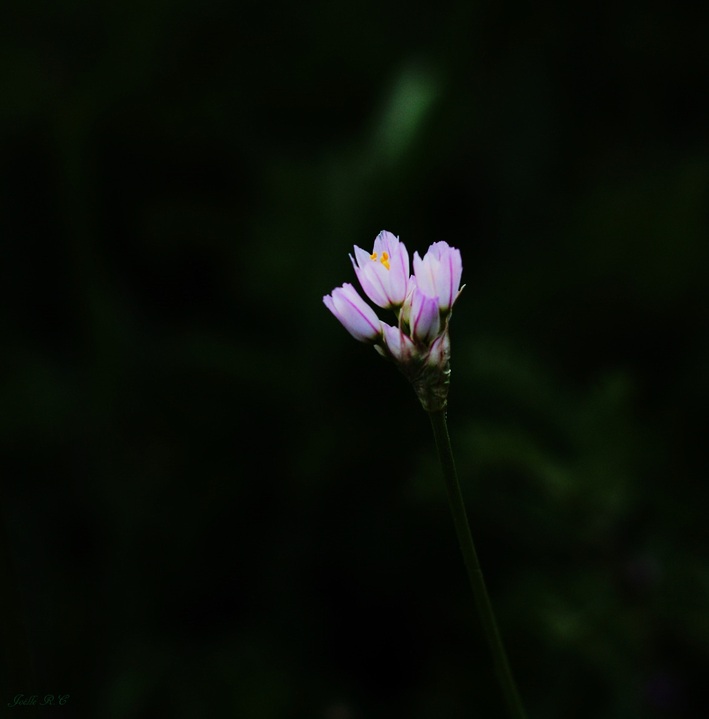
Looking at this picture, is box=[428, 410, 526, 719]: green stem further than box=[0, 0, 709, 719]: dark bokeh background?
No

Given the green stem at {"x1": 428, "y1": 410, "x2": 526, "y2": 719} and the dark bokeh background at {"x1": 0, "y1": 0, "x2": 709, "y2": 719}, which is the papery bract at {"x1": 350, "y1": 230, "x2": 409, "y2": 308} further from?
the dark bokeh background at {"x1": 0, "y1": 0, "x2": 709, "y2": 719}

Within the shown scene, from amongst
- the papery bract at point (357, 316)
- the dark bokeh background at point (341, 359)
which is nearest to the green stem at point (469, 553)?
the papery bract at point (357, 316)

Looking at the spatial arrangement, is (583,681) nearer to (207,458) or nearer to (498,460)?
(498,460)

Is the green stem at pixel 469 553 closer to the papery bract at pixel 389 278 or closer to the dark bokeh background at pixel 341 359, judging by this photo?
the papery bract at pixel 389 278

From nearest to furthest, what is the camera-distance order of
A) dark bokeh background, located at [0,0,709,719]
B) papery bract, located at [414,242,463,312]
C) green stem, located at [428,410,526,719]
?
green stem, located at [428,410,526,719] → papery bract, located at [414,242,463,312] → dark bokeh background, located at [0,0,709,719]

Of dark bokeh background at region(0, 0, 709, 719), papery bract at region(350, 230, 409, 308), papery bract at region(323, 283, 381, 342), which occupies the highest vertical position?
dark bokeh background at region(0, 0, 709, 719)

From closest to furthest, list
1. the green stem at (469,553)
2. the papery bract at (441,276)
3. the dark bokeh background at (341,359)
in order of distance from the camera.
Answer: the green stem at (469,553), the papery bract at (441,276), the dark bokeh background at (341,359)

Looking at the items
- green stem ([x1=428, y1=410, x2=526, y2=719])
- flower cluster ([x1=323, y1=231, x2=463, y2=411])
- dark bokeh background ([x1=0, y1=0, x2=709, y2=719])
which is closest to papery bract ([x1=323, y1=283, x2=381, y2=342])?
flower cluster ([x1=323, y1=231, x2=463, y2=411])
